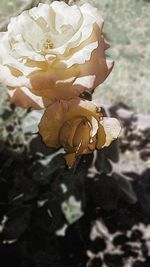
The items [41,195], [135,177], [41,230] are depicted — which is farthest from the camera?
[135,177]

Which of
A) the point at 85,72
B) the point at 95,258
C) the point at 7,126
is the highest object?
the point at 85,72

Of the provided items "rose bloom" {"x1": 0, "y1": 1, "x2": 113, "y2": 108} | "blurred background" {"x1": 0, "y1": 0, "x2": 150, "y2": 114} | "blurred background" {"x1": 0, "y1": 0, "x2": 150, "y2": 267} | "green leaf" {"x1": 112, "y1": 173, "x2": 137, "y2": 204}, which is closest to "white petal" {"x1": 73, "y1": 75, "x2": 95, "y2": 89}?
"rose bloom" {"x1": 0, "y1": 1, "x2": 113, "y2": 108}

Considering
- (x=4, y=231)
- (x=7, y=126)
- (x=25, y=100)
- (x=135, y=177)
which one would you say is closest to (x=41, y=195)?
(x=4, y=231)

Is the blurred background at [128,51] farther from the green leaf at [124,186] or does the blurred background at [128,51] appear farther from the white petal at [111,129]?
the white petal at [111,129]

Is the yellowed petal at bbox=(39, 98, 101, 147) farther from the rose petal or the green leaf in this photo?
the green leaf

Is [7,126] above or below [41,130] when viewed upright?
below

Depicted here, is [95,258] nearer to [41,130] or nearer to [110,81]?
[110,81]
